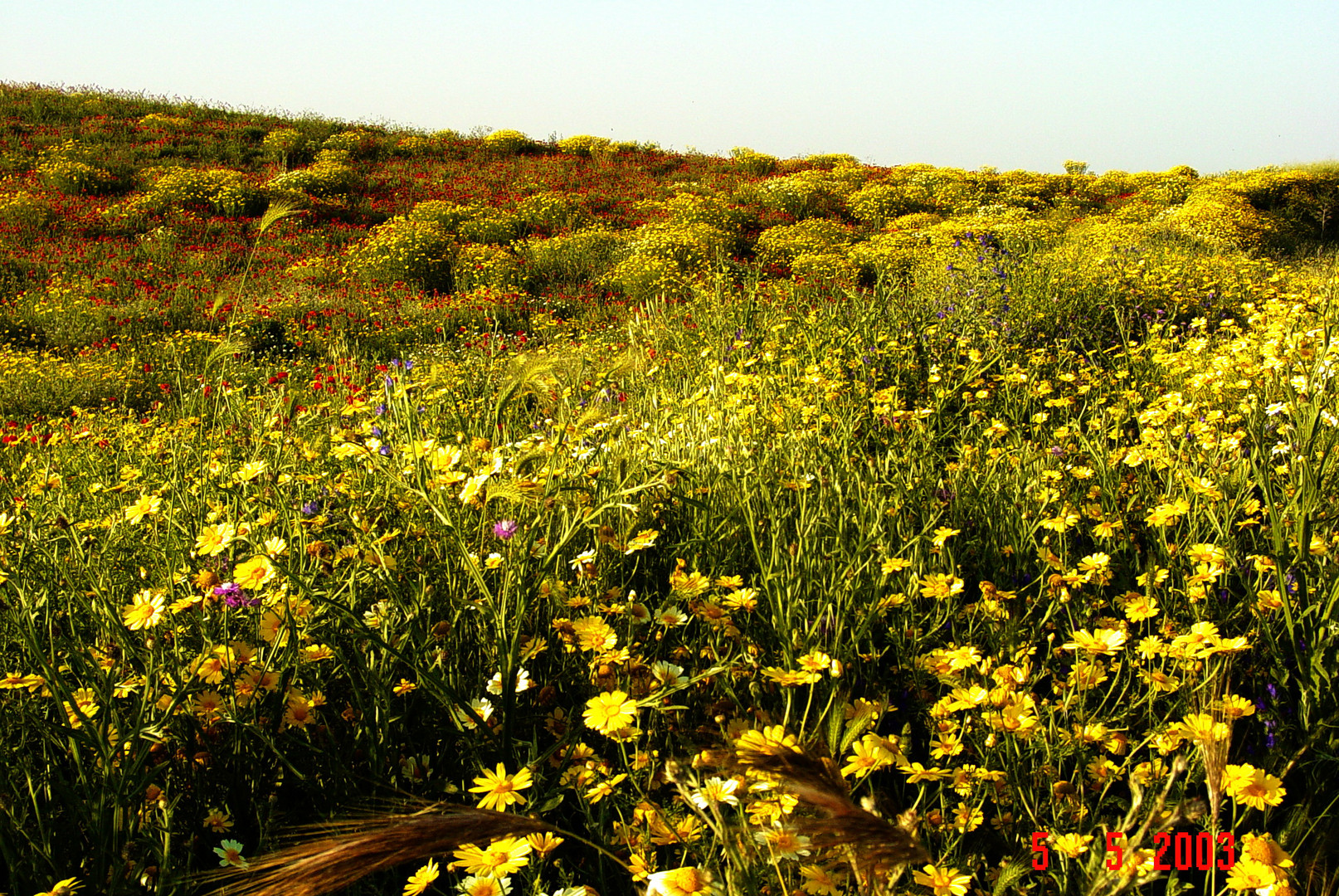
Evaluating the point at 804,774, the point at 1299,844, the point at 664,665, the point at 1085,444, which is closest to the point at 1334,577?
the point at 1299,844

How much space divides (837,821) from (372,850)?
40cm

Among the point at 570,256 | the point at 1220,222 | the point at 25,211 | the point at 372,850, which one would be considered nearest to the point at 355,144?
the point at 25,211

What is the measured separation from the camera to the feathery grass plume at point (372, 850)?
68cm

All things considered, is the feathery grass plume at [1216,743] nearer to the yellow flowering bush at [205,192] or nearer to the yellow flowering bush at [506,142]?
the yellow flowering bush at [205,192]

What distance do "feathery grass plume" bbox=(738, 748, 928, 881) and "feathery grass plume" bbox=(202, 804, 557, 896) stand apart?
235 millimetres

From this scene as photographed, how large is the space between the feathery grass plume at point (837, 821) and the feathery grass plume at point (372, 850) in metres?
0.23

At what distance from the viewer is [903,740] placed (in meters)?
1.33

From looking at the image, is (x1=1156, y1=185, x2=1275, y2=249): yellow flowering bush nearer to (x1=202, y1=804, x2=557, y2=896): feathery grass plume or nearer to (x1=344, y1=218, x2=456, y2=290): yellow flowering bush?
(x1=344, y1=218, x2=456, y2=290): yellow flowering bush

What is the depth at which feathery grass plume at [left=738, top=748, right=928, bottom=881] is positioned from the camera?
25.4 inches

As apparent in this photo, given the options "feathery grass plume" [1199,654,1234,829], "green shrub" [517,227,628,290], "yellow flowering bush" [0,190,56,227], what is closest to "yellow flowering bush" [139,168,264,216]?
"yellow flowering bush" [0,190,56,227]

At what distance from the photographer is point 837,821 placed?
2.12ft

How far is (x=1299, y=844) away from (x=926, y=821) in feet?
1.65

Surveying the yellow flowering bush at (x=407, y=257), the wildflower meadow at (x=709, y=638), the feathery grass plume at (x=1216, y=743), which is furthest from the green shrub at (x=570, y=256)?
the feathery grass plume at (x=1216, y=743)

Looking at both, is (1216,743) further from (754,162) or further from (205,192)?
(754,162)
